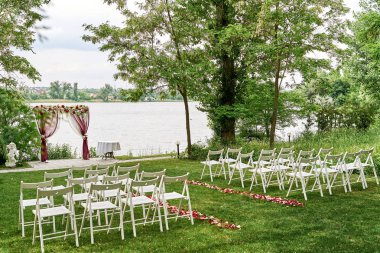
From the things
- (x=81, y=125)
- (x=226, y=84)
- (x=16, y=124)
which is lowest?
(x=16, y=124)

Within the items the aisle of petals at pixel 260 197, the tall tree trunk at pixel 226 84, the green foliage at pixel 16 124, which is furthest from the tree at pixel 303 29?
the green foliage at pixel 16 124

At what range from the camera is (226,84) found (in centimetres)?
1708

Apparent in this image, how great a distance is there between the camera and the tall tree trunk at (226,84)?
16625 millimetres

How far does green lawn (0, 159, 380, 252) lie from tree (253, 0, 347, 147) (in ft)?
19.8

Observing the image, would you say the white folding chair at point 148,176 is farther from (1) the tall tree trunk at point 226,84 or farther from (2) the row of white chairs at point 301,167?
(1) the tall tree trunk at point 226,84

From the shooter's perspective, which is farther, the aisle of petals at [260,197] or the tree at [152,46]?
the tree at [152,46]

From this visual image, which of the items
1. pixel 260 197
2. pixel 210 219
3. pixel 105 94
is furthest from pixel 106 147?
pixel 105 94

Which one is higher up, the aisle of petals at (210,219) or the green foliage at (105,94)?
the green foliage at (105,94)

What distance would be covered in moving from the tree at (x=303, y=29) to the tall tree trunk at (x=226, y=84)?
100 inches

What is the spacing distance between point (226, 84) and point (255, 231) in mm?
11366

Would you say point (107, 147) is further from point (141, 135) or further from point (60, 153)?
point (141, 135)

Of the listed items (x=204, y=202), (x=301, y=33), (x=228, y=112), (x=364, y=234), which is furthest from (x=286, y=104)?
(x=364, y=234)

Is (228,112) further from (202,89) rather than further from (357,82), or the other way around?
(357,82)

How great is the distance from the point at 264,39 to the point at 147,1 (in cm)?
478
